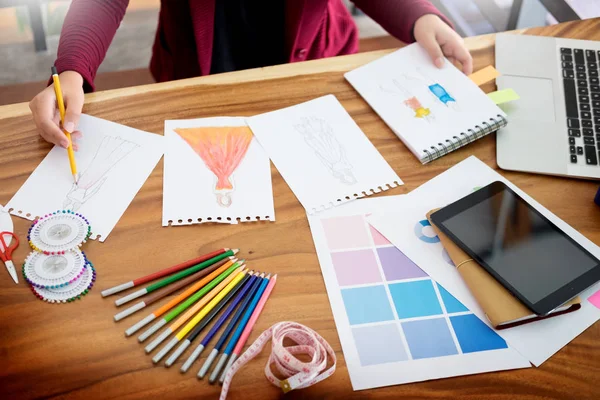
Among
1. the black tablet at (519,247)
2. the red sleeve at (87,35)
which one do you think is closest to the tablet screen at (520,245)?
the black tablet at (519,247)

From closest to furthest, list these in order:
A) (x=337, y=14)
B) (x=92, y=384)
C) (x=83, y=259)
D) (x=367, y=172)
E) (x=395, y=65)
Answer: (x=92, y=384), (x=83, y=259), (x=367, y=172), (x=395, y=65), (x=337, y=14)

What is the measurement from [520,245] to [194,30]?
Answer: 79cm

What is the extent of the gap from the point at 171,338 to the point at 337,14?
100cm

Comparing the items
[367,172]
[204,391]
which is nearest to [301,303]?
[204,391]

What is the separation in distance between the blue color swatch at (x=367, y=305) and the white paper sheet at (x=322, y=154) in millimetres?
164

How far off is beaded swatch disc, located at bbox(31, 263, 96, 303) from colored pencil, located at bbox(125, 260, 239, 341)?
0.10 metres

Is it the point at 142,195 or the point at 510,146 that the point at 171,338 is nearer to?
the point at 142,195

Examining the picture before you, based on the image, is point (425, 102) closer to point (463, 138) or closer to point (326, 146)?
point (463, 138)

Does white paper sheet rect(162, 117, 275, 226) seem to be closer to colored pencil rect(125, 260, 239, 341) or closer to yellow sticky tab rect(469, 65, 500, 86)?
colored pencil rect(125, 260, 239, 341)

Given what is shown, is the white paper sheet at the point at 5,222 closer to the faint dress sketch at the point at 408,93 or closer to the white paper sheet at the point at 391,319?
the white paper sheet at the point at 391,319

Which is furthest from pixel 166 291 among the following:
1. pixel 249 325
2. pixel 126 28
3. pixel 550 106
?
pixel 126 28

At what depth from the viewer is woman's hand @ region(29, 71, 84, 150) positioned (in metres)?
1.01

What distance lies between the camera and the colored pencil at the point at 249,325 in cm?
80

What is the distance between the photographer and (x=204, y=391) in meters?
0.77
